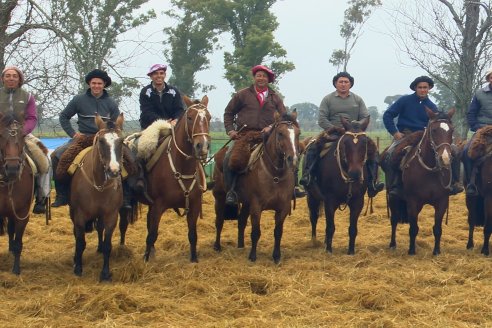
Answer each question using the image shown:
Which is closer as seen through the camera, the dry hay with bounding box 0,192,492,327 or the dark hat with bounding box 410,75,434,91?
the dry hay with bounding box 0,192,492,327

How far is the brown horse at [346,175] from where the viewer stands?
8.39 metres

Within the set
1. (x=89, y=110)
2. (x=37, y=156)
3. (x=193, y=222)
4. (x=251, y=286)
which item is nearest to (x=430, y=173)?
(x=251, y=286)

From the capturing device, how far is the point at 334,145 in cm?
905

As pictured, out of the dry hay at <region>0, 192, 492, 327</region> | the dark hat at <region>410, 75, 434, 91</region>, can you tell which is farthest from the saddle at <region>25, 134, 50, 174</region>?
the dark hat at <region>410, 75, 434, 91</region>

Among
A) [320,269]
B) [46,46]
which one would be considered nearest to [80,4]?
[46,46]

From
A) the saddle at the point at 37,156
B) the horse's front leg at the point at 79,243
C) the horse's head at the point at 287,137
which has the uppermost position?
the horse's head at the point at 287,137

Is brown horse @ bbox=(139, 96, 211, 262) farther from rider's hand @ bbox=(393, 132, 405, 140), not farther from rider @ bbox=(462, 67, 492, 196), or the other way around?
rider @ bbox=(462, 67, 492, 196)

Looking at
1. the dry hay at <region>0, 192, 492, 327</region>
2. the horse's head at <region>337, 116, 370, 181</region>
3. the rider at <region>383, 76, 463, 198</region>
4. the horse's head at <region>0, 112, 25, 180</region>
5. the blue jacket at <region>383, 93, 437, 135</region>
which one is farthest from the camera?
the blue jacket at <region>383, 93, 437, 135</region>

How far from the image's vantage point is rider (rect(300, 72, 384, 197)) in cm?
927

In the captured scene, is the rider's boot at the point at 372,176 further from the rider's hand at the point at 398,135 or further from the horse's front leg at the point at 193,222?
the horse's front leg at the point at 193,222

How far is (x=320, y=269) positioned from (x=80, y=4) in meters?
8.93

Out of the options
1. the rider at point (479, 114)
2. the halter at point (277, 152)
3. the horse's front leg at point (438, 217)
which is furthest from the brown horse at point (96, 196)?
the rider at point (479, 114)

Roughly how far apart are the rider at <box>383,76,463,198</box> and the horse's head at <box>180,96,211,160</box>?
3361mm

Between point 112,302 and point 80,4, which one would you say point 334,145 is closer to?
point 112,302
